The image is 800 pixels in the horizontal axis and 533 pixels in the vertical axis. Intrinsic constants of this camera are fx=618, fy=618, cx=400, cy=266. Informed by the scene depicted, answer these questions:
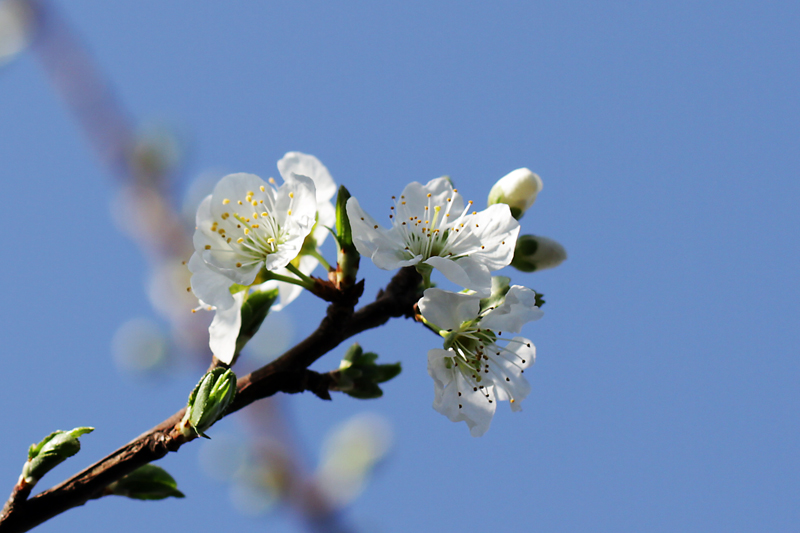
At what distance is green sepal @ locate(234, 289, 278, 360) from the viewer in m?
1.54

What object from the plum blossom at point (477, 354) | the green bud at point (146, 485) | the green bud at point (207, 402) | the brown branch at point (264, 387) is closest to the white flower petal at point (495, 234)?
the plum blossom at point (477, 354)

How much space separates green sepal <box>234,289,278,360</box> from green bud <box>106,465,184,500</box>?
1.12 ft

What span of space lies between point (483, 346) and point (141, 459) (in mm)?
886

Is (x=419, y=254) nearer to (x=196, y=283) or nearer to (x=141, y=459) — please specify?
(x=196, y=283)

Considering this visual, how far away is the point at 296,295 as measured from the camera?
1.78 m

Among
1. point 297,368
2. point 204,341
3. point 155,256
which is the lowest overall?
point 297,368

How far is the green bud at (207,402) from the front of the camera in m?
1.31

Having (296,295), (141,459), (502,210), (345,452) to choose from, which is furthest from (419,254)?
(345,452)

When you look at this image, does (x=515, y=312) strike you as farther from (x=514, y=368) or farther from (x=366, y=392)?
(x=366, y=392)

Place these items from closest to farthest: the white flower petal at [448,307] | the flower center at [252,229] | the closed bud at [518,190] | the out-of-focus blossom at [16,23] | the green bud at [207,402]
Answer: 1. the green bud at [207,402]
2. the white flower petal at [448,307]
3. the flower center at [252,229]
4. the closed bud at [518,190]
5. the out-of-focus blossom at [16,23]

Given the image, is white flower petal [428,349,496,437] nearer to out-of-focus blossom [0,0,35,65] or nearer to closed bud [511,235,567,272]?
closed bud [511,235,567,272]

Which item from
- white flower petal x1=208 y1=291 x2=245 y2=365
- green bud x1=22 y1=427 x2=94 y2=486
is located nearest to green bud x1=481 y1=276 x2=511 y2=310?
white flower petal x1=208 y1=291 x2=245 y2=365

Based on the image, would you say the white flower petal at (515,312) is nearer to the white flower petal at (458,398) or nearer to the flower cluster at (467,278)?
the flower cluster at (467,278)

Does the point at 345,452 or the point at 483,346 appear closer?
the point at 483,346
